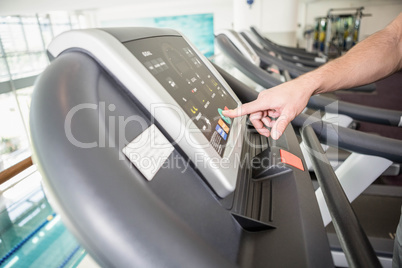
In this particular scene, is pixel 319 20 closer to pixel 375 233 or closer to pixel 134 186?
pixel 375 233

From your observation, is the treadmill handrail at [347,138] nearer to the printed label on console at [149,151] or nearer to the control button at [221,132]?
the control button at [221,132]

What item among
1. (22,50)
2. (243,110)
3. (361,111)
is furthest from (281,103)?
(22,50)

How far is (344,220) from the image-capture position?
570 millimetres

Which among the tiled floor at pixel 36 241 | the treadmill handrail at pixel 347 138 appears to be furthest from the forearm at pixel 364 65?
the tiled floor at pixel 36 241

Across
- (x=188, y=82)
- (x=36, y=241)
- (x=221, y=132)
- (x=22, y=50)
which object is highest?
(x=188, y=82)

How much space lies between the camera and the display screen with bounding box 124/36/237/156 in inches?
21.2

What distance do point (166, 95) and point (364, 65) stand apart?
0.71m

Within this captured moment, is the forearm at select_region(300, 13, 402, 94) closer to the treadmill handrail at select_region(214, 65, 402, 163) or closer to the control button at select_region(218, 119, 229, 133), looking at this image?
the treadmill handrail at select_region(214, 65, 402, 163)

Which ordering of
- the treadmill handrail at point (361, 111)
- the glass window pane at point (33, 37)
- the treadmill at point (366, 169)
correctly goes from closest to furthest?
1. the treadmill at point (366, 169)
2. the treadmill handrail at point (361, 111)
3. the glass window pane at point (33, 37)

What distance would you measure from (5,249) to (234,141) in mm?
1297

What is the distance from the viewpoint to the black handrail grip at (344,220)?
0.47 meters

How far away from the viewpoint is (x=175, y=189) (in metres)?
0.45

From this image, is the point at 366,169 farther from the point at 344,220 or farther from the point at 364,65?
the point at 344,220

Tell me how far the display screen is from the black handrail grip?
0.28 metres
